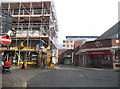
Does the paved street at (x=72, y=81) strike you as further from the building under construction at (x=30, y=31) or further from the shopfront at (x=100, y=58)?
the building under construction at (x=30, y=31)

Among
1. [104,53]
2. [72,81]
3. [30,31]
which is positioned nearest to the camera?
[72,81]

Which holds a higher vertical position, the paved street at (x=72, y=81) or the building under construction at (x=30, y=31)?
the building under construction at (x=30, y=31)

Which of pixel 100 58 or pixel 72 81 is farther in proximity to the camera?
pixel 100 58

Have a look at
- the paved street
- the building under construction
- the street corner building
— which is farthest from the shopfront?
the paved street

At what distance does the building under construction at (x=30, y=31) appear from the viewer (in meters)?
43.8

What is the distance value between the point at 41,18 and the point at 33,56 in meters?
7.61

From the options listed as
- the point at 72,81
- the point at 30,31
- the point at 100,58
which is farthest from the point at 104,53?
the point at 72,81

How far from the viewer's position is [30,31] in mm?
45188

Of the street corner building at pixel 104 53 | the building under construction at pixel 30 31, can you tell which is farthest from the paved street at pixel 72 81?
the building under construction at pixel 30 31

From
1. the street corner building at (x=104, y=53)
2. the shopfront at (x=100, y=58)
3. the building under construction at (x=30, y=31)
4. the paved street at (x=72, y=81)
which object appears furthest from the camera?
the building under construction at (x=30, y=31)

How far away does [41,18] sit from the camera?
45688 millimetres

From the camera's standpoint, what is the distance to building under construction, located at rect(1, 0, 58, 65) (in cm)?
4381

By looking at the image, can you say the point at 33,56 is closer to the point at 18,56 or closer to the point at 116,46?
the point at 18,56

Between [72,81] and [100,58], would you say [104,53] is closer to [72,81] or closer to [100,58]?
[100,58]
